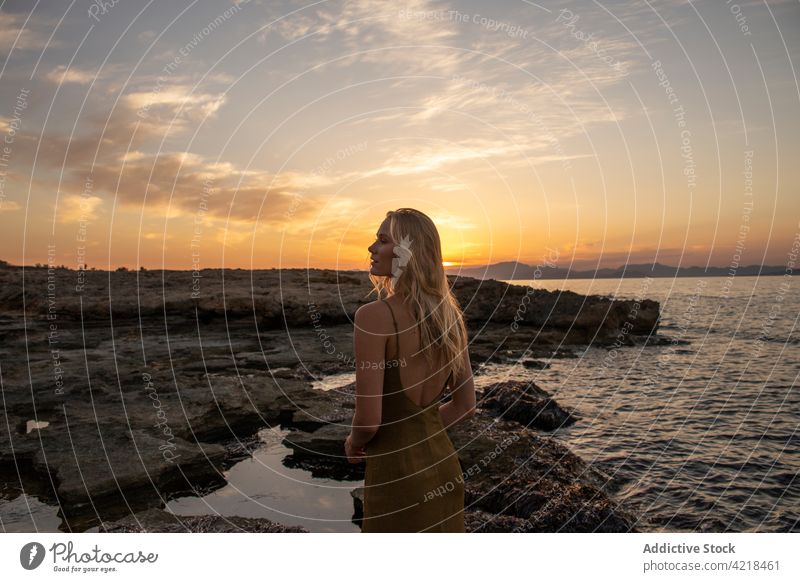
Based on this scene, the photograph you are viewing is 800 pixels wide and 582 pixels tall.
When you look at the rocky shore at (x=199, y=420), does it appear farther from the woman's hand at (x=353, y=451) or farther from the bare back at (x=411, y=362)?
the bare back at (x=411, y=362)

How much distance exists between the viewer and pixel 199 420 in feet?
40.3

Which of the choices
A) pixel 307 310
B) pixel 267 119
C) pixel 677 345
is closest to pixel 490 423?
pixel 267 119

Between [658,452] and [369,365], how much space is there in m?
13.8

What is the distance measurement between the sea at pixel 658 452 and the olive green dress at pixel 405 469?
482 centimetres

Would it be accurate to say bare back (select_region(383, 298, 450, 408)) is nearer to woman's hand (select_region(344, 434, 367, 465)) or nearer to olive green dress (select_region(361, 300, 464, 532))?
olive green dress (select_region(361, 300, 464, 532))

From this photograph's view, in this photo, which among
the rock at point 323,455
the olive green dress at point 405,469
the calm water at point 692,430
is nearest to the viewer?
the olive green dress at point 405,469

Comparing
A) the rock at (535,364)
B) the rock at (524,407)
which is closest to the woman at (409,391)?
the rock at (524,407)

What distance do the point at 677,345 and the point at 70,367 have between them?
121 feet

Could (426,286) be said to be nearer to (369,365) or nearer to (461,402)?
(369,365)

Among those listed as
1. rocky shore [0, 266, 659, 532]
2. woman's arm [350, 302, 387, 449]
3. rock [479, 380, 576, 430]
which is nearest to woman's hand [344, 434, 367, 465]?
woman's arm [350, 302, 387, 449]

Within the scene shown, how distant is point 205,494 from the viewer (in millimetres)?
9078

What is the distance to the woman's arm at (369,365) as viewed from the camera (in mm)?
3414

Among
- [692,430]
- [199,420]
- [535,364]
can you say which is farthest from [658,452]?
[535,364]

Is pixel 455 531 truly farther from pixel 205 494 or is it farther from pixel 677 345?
pixel 677 345
